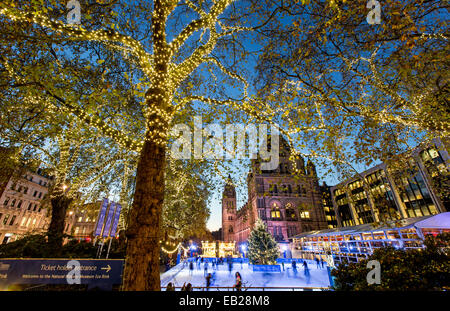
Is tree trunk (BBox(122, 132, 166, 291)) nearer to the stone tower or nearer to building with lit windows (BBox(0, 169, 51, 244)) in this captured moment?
building with lit windows (BBox(0, 169, 51, 244))

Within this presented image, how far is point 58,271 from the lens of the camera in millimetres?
6207

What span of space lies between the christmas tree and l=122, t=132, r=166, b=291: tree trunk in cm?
2283

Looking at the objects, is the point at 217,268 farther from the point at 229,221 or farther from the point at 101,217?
the point at 229,221

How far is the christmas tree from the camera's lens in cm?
2312

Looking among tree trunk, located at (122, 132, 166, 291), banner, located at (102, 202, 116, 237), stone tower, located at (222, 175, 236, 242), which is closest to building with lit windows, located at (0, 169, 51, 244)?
banner, located at (102, 202, 116, 237)

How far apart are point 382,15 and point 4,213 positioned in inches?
2022

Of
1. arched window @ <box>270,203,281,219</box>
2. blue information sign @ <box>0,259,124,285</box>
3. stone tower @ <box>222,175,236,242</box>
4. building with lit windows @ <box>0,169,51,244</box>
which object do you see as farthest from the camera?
stone tower @ <box>222,175,236,242</box>

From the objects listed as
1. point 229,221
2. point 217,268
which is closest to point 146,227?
point 217,268

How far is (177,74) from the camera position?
5.65 metres

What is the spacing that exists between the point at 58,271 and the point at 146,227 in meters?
5.42

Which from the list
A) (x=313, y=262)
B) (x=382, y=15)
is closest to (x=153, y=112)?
(x=382, y=15)

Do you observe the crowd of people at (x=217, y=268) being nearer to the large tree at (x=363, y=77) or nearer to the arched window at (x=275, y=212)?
the large tree at (x=363, y=77)
